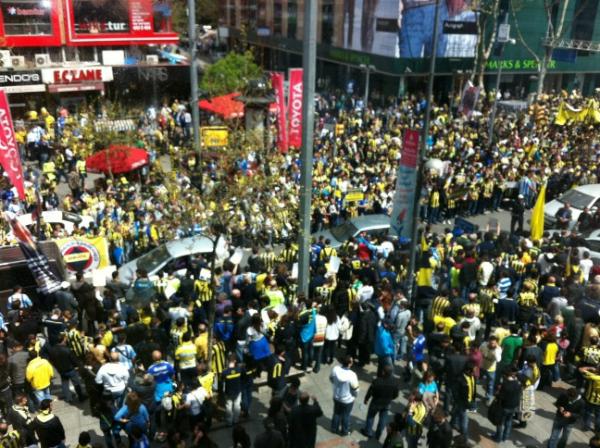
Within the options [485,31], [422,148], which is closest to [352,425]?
[422,148]

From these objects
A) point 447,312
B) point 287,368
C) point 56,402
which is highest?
point 447,312

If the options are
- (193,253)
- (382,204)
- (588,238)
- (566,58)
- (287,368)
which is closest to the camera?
(287,368)

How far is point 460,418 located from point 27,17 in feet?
108

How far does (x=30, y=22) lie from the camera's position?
32938 mm

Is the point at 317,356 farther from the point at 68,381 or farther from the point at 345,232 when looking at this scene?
the point at 345,232

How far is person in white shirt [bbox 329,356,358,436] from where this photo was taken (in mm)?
8953

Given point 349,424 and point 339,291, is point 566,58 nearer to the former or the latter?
point 339,291

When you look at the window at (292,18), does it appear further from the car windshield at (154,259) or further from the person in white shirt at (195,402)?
the person in white shirt at (195,402)

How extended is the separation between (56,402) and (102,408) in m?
1.96

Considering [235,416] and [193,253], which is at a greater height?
[193,253]

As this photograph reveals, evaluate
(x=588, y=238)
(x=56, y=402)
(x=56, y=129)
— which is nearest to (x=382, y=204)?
(x=588, y=238)

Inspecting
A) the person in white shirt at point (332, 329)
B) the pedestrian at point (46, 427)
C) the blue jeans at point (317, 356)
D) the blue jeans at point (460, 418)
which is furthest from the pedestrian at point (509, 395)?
the pedestrian at point (46, 427)

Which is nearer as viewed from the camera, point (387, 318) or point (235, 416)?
point (235, 416)

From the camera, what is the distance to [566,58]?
35156 millimetres
